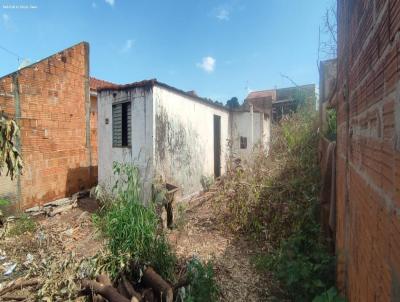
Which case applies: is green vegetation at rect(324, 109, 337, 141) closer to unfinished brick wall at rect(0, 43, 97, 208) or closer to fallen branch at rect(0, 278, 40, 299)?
fallen branch at rect(0, 278, 40, 299)

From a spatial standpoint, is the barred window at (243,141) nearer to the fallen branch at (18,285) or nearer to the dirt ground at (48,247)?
the dirt ground at (48,247)

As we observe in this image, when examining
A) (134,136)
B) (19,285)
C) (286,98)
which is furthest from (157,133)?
(286,98)

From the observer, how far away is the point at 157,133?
6270mm

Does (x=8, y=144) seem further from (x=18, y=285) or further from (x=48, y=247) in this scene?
(x=18, y=285)

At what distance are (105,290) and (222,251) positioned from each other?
207 centimetres

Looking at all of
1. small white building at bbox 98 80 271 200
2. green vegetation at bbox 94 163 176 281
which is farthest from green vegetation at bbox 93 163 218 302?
small white building at bbox 98 80 271 200

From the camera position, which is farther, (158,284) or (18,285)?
(18,285)

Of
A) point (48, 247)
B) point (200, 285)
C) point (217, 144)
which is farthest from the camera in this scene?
point (217, 144)

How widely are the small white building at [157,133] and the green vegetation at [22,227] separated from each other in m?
2.06

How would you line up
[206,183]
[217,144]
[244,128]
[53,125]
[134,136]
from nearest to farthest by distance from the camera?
1. [134,136]
2. [53,125]
3. [206,183]
4. [217,144]
5. [244,128]

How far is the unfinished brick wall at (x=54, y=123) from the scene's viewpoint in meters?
7.09

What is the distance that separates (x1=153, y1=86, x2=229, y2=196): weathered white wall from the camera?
21.1ft

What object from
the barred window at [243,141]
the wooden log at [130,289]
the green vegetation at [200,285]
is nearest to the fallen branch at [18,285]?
the wooden log at [130,289]

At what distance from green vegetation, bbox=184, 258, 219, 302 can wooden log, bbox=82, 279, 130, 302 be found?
77cm
